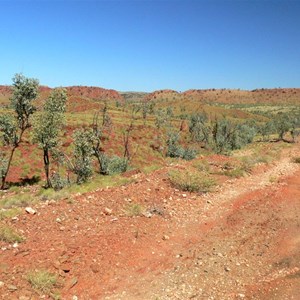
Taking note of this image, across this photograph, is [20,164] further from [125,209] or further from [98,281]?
[98,281]

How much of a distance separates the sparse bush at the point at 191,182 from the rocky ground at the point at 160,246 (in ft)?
1.60

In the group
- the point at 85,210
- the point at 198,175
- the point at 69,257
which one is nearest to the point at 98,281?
the point at 69,257

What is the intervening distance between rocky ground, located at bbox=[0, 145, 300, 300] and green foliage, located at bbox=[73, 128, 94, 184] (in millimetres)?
16638

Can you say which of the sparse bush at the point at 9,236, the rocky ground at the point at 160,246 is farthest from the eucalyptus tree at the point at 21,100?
the sparse bush at the point at 9,236

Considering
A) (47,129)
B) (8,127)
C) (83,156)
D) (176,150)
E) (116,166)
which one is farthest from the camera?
(176,150)

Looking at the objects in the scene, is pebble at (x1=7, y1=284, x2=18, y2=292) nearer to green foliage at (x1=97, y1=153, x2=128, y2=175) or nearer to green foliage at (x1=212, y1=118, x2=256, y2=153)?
green foliage at (x1=97, y1=153, x2=128, y2=175)

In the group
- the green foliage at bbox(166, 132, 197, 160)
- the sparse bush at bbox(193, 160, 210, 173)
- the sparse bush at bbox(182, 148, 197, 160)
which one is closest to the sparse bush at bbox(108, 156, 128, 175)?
the green foliage at bbox(166, 132, 197, 160)

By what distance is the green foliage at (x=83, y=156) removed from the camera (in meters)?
32.0

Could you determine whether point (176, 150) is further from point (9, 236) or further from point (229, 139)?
point (9, 236)

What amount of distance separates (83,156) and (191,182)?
1841cm

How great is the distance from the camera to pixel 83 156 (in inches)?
1304

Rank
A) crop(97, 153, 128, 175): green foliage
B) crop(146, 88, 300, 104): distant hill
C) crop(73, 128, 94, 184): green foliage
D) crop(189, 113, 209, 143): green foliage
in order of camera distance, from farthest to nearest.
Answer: crop(146, 88, 300, 104): distant hill < crop(189, 113, 209, 143): green foliage < crop(97, 153, 128, 175): green foliage < crop(73, 128, 94, 184): green foliage

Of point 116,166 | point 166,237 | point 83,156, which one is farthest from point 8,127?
point 166,237

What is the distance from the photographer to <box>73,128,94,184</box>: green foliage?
32.0 meters
